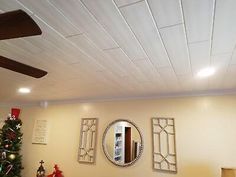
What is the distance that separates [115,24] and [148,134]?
221cm

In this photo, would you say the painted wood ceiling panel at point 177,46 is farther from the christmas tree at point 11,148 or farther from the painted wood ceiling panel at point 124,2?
the christmas tree at point 11,148

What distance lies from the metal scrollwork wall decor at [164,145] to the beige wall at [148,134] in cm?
8

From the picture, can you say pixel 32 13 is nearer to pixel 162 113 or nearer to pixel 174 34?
pixel 174 34

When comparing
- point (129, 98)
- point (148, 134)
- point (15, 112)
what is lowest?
point (148, 134)

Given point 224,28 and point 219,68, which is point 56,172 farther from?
point 224,28

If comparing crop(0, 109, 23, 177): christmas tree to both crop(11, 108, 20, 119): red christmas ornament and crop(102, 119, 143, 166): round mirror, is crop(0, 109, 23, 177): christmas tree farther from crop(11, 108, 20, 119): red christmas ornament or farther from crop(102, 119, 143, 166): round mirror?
crop(102, 119, 143, 166): round mirror

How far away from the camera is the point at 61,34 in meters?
1.32

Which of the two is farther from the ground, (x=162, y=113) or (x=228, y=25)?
(x=228, y=25)

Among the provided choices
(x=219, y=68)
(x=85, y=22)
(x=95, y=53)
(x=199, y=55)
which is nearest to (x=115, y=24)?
(x=85, y=22)

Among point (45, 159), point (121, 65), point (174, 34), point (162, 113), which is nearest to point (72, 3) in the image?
point (174, 34)

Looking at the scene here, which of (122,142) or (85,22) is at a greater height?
(85,22)

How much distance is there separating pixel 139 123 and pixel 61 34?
216 cm

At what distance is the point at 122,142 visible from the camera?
3.11 meters

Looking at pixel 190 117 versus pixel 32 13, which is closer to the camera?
pixel 32 13
